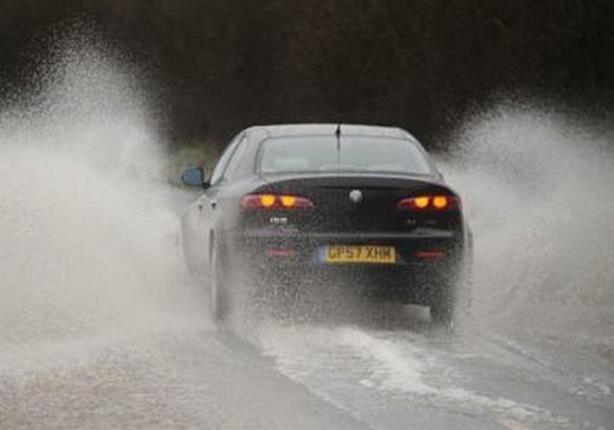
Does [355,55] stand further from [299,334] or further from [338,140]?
[299,334]

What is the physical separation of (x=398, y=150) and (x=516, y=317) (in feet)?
5.66

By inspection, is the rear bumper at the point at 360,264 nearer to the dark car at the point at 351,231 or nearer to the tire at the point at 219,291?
the dark car at the point at 351,231

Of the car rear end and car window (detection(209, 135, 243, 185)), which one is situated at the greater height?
car window (detection(209, 135, 243, 185))

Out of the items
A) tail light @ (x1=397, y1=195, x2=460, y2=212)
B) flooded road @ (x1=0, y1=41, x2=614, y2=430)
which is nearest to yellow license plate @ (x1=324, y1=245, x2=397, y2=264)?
tail light @ (x1=397, y1=195, x2=460, y2=212)

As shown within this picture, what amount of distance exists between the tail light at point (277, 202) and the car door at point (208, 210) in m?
0.74

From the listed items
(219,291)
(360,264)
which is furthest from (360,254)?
(219,291)

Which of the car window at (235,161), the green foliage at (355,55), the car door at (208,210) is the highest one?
the green foliage at (355,55)

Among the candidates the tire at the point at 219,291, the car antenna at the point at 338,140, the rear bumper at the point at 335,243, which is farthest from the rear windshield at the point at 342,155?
the tire at the point at 219,291

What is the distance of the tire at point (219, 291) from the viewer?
10633 mm

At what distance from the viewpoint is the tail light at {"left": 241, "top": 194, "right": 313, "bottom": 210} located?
410 inches

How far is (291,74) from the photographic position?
3291cm

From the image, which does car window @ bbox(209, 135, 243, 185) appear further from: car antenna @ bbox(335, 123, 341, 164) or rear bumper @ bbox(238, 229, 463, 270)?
rear bumper @ bbox(238, 229, 463, 270)

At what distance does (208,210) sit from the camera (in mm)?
11820

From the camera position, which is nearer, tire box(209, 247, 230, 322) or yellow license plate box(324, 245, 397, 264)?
yellow license plate box(324, 245, 397, 264)
